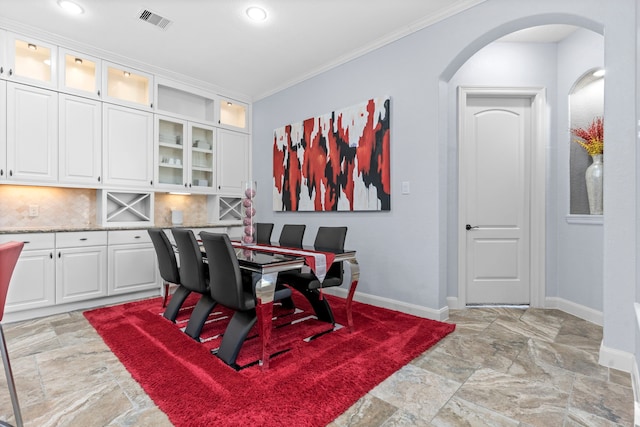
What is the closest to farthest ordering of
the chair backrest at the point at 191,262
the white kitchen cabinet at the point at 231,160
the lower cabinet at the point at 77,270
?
the chair backrest at the point at 191,262, the lower cabinet at the point at 77,270, the white kitchen cabinet at the point at 231,160

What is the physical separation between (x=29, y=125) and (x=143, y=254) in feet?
5.68

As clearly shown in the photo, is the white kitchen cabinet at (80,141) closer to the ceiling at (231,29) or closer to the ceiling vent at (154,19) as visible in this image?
the ceiling at (231,29)

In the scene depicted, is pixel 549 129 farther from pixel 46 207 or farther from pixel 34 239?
pixel 46 207

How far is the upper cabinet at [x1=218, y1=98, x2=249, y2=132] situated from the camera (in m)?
5.06

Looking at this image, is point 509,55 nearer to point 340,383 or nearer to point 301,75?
point 301,75

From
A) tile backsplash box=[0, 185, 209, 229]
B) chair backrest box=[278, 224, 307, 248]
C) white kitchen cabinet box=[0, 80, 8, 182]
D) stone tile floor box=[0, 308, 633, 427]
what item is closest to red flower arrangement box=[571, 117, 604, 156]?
stone tile floor box=[0, 308, 633, 427]

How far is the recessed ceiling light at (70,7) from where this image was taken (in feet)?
9.41

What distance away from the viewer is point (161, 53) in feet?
12.5

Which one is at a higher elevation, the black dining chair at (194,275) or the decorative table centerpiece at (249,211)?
the decorative table centerpiece at (249,211)

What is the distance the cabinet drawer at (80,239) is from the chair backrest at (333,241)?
2.40m

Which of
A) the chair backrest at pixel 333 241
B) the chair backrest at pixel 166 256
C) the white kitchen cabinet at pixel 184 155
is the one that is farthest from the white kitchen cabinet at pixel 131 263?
the chair backrest at pixel 333 241

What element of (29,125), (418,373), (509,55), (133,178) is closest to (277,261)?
(418,373)

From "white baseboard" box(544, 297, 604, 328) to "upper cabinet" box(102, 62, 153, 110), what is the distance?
525 centimetres

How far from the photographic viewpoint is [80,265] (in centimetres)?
344
